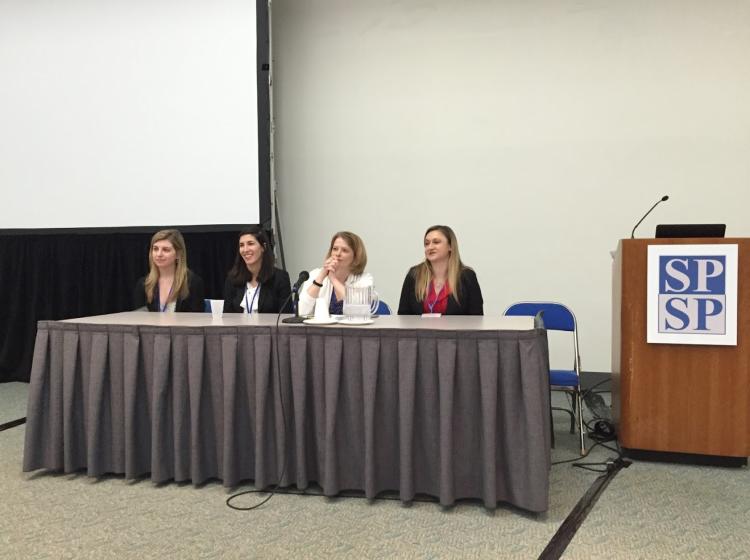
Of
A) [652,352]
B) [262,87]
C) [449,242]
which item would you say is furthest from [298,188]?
[652,352]

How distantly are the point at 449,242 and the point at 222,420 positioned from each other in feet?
5.16

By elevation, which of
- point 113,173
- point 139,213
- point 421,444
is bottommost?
point 421,444

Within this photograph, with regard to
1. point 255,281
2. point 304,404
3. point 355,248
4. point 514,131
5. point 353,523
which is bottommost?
point 353,523

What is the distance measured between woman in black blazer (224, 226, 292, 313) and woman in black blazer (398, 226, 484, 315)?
2.47ft

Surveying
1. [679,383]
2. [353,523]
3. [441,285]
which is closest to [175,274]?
[441,285]

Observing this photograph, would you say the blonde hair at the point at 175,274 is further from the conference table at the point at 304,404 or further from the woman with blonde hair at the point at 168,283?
the conference table at the point at 304,404

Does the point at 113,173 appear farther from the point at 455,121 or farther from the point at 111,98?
the point at 455,121

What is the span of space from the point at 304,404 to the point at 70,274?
11.9 ft

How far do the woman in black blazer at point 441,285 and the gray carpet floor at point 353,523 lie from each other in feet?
3.35

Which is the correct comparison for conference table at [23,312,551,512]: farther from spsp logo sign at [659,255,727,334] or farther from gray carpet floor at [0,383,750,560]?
spsp logo sign at [659,255,727,334]

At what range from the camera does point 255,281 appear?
3520 mm

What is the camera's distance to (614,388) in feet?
10.7

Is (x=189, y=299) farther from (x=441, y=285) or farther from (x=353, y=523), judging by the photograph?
(x=353, y=523)

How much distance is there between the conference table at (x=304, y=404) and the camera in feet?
7.34
